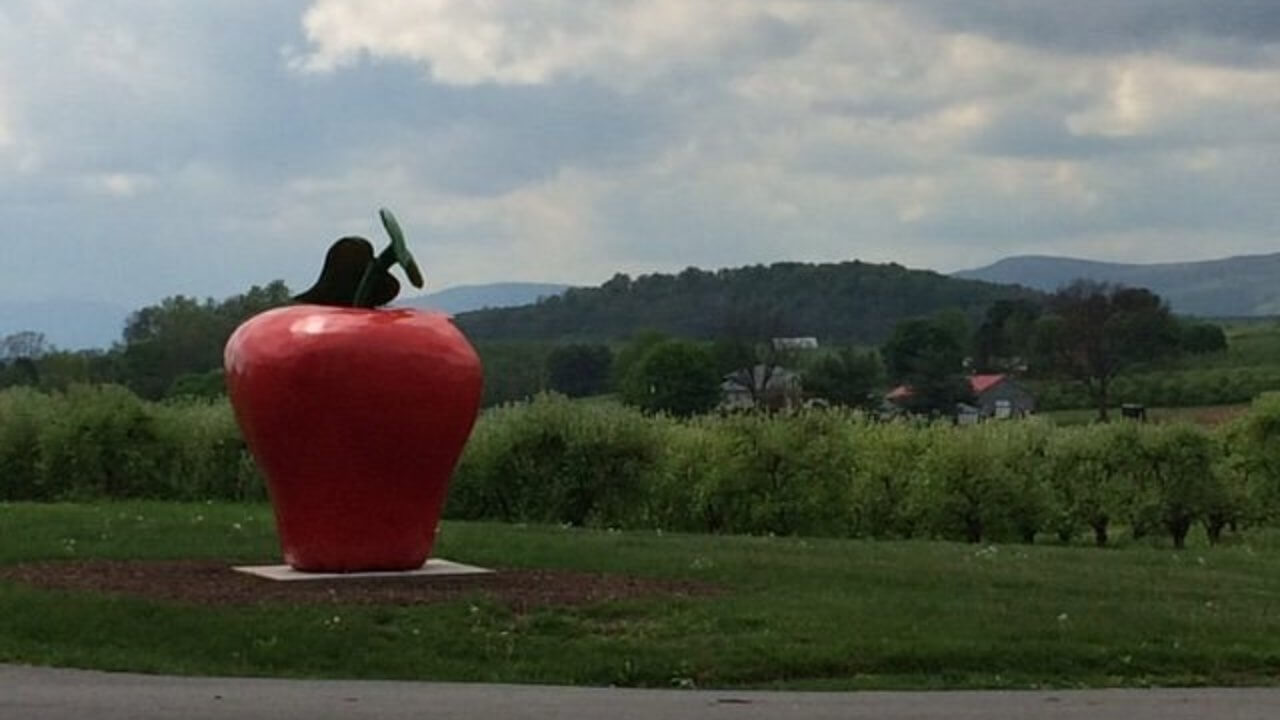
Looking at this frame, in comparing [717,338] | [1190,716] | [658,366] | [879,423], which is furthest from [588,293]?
[1190,716]

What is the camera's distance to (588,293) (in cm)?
9650

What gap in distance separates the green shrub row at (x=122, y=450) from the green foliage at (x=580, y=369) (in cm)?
2606

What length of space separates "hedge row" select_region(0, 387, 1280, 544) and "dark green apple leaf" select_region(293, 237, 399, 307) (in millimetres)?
13431

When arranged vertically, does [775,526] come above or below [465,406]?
below

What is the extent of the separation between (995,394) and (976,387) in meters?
0.87

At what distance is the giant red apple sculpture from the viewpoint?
17.8 metres

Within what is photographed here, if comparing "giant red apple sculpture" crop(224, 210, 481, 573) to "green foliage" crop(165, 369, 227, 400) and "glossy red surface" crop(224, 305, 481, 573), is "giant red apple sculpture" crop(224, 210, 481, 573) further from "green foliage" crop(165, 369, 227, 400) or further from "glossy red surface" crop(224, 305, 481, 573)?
"green foliage" crop(165, 369, 227, 400)

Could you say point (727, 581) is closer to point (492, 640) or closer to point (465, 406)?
point (465, 406)

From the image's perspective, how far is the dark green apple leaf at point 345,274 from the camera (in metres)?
19.2

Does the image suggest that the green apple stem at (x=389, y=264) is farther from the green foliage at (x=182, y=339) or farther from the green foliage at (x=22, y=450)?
the green foliage at (x=182, y=339)

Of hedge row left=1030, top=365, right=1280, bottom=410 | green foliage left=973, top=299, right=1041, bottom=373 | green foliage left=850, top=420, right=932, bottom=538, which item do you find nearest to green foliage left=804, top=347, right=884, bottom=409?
hedge row left=1030, top=365, right=1280, bottom=410

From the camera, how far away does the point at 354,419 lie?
58.4ft

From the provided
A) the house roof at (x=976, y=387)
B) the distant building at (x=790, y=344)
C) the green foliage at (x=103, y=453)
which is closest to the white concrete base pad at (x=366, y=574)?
the green foliage at (x=103, y=453)

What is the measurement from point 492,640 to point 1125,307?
223 ft
